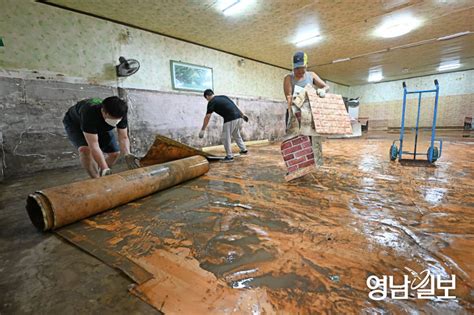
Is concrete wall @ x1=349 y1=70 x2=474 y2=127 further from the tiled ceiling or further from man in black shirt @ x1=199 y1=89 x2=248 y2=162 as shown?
man in black shirt @ x1=199 y1=89 x2=248 y2=162

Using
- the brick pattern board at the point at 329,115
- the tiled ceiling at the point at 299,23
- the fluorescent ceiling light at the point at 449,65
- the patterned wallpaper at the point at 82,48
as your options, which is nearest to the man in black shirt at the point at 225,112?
the tiled ceiling at the point at 299,23

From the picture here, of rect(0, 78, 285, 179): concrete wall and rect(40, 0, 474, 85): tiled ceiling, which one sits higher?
rect(40, 0, 474, 85): tiled ceiling

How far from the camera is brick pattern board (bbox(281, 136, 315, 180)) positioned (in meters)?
2.48

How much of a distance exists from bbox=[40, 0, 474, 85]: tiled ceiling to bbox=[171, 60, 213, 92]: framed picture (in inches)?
25.4

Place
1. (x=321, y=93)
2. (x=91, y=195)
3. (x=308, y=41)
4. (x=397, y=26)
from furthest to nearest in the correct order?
1. (x=308, y=41)
2. (x=397, y=26)
3. (x=321, y=93)
4. (x=91, y=195)

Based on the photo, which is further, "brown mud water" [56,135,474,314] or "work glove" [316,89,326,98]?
"work glove" [316,89,326,98]

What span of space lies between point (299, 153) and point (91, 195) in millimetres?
2045

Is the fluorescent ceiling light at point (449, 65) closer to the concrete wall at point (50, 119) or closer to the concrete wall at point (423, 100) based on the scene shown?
the concrete wall at point (423, 100)

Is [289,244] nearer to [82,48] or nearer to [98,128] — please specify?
[98,128]

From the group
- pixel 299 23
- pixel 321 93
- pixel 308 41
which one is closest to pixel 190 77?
pixel 299 23

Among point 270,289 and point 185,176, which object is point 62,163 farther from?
point 270,289

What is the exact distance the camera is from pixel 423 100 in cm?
1191

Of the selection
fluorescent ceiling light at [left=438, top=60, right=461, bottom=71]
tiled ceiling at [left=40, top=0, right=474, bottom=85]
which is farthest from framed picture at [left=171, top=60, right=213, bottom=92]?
fluorescent ceiling light at [left=438, top=60, right=461, bottom=71]

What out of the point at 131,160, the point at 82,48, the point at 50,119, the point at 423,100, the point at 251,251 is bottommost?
the point at 251,251
